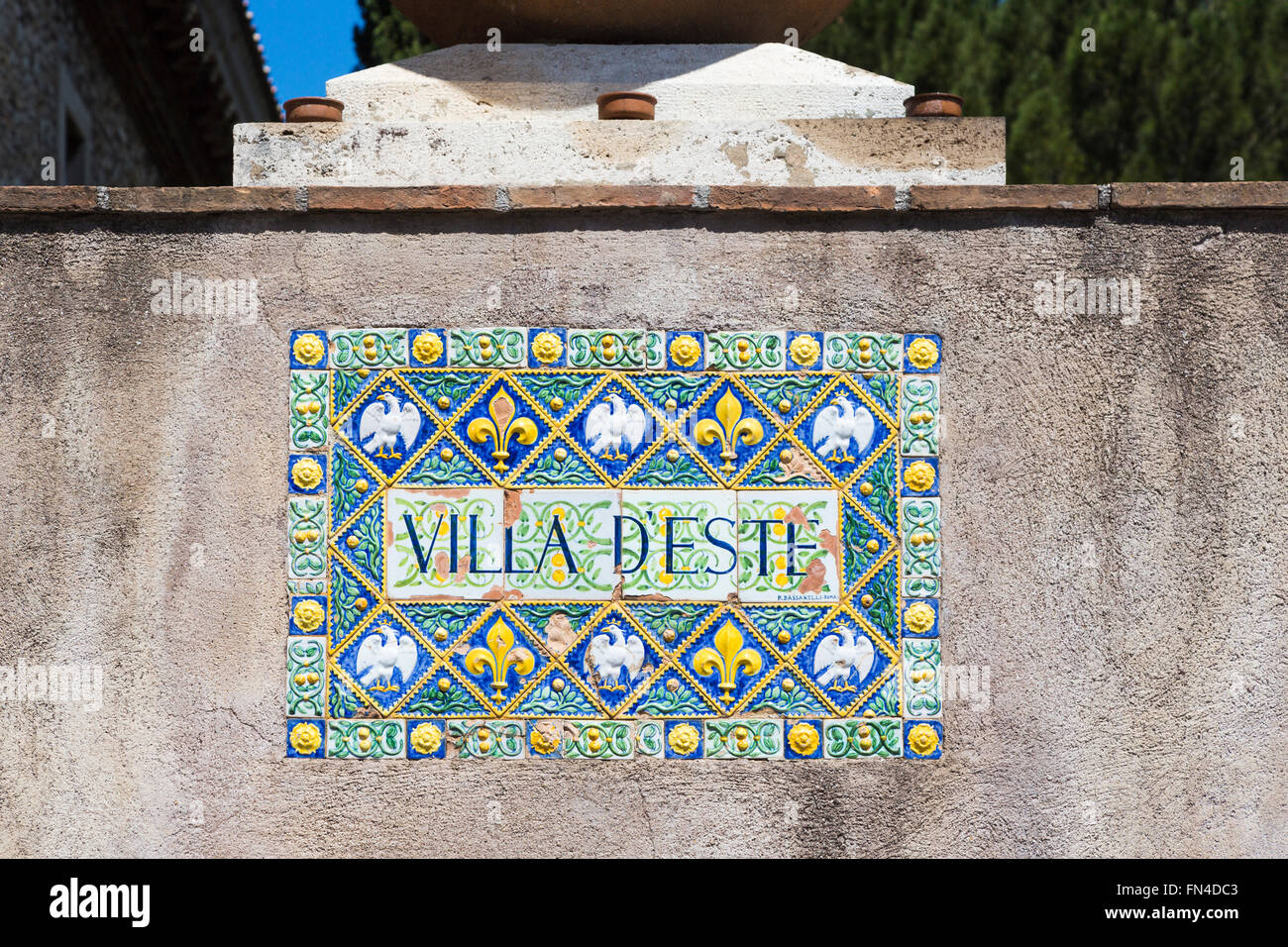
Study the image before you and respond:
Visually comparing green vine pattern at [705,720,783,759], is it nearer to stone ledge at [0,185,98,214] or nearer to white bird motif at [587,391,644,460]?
white bird motif at [587,391,644,460]

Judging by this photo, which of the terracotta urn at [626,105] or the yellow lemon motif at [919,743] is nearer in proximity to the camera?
the yellow lemon motif at [919,743]

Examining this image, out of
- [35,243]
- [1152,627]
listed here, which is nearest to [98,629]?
[35,243]

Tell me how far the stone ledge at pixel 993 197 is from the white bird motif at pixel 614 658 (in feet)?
4.82

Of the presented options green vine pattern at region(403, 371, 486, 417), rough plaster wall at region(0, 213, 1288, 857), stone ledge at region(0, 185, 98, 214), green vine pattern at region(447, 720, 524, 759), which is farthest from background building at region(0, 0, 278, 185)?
green vine pattern at region(447, 720, 524, 759)

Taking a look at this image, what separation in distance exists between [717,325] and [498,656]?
44.1 inches

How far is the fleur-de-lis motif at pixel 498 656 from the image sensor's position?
4203 mm

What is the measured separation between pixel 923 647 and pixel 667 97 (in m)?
1.91

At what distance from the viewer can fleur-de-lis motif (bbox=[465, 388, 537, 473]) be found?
4.24m

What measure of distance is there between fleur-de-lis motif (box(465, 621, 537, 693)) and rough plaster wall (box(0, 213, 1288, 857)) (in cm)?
27

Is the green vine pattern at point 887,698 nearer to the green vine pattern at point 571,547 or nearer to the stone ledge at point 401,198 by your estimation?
the green vine pattern at point 571,547

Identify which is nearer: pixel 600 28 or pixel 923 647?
pixel 923 647

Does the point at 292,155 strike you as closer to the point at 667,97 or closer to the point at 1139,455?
the point at 667,97

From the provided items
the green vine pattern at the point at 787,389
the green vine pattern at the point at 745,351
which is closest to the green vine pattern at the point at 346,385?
the green vine pattern at the point at 745,351

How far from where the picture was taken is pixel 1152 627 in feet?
13.9
